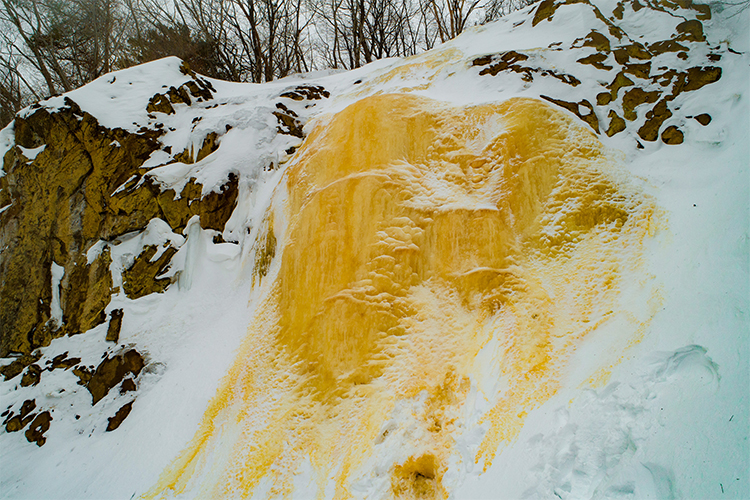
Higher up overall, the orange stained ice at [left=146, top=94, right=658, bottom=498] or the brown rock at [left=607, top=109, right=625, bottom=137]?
the brown rock at [left=607, top=109, right=625, bottom=137]

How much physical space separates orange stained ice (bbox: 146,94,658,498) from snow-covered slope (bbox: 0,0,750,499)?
25 mm

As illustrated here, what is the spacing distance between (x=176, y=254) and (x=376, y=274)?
3381mm

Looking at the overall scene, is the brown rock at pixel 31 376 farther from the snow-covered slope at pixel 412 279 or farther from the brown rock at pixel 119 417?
the brown rock at pixel 119 417

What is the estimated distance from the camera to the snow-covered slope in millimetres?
2498

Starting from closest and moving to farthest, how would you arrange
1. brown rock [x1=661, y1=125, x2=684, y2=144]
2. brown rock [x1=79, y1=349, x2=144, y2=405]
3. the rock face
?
1. brown rock [x1=661, y1=125, x2=684, y2=144]
2. brown rock [x1=79, y1=349, x2=144, y2=405]
3. the rock face

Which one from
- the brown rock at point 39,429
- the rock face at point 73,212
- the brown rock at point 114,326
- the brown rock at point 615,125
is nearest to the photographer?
the brown rock at point 615,125

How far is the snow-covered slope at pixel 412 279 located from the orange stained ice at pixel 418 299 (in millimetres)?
25

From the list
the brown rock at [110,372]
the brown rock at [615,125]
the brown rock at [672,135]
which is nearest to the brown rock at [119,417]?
the brown rock at [110,372]

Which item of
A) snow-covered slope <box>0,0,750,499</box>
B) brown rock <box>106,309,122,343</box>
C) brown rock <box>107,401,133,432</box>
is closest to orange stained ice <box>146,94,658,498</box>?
snow-covered slope <box>0,0,750,499</box>

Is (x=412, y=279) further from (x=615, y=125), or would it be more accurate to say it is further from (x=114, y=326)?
(x=114, y=326)

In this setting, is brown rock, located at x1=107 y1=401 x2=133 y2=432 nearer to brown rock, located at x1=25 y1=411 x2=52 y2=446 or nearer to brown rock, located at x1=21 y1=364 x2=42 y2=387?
brown rock, located at x1=25 y1=411 x2=52 y2=446

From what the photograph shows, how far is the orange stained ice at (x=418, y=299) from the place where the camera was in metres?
2.96

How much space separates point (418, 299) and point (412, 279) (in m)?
0.23

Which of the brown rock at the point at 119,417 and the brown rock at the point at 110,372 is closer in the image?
the brown rock at the point at 119,417
